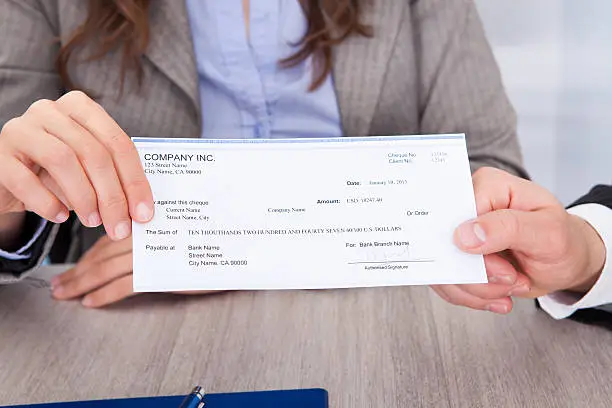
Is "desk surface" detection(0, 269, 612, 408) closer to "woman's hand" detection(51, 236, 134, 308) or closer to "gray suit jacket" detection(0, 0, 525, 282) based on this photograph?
"woman's hand" detection(51, 236, 134, 308)

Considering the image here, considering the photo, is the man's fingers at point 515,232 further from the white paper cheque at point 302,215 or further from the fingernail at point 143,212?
the fingernail at point 143,212

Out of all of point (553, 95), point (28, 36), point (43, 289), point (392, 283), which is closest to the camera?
point (392, 283)

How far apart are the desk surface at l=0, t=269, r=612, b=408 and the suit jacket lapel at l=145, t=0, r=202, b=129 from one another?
294 millimetres

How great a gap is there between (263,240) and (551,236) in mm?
239

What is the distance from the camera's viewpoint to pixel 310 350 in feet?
2.16

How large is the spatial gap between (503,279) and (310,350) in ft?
0.59

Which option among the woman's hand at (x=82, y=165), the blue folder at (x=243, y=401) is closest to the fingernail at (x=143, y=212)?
the woman's hand at (x=82, y=165)

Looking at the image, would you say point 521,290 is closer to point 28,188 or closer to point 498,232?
point 498,232

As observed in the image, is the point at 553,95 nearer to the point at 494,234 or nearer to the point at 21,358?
the point at 494,234

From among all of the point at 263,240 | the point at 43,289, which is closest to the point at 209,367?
the point at 263,240

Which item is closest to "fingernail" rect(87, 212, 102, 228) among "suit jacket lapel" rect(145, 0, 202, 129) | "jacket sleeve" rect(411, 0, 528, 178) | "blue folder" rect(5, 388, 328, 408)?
"blue folder" rect(5, 388, 328, 408)

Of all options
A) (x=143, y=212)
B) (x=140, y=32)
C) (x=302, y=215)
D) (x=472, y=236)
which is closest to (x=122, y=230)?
(x=143, y=212)

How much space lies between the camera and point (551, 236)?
609 mm

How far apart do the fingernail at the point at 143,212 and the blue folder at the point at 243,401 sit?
0.13 metres
